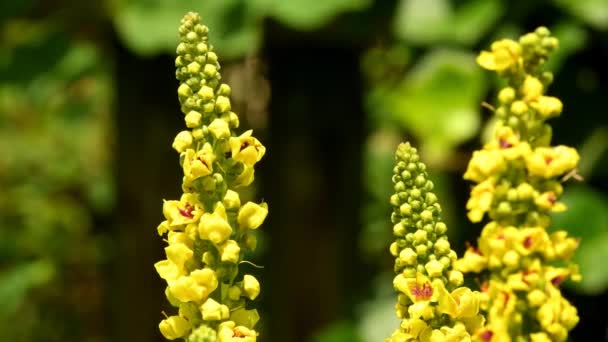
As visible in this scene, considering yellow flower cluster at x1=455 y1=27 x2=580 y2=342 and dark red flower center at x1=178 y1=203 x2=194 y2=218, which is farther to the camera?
yellow flower cluster at x1=455 y1=27 x2=580 y2=342

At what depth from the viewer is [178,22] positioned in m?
1.84

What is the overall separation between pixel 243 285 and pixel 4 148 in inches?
136

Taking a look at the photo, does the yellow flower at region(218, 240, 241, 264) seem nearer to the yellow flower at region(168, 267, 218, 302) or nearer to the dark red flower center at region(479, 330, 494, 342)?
the yellow flower at region(168, 267, 218, 302)

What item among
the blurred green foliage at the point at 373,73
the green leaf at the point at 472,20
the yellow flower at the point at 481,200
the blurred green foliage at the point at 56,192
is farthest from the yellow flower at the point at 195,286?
the blurred green foliage at the point at 56,192

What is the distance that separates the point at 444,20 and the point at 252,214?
3.85ft

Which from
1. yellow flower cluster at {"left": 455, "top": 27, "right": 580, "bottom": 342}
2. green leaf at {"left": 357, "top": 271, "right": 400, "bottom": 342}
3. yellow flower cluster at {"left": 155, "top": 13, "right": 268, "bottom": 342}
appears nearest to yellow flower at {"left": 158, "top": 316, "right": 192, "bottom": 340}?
yellow flower cluster at {"left": 155, "top": 13, "right": 268, "bottom": 342}

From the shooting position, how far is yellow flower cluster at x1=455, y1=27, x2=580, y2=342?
0.80 meters

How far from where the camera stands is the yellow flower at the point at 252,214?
0.72 meters

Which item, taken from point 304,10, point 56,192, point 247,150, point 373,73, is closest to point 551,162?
point 247,150

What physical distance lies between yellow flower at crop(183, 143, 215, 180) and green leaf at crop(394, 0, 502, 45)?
1.16 metres

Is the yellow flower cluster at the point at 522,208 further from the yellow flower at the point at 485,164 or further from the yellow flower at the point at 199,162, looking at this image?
the yellow flower at the point at 199,162

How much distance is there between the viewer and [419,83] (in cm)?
189

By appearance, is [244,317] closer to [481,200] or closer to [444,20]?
[481,200]

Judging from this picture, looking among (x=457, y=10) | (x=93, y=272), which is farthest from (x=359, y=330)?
(x=93, y=272)
